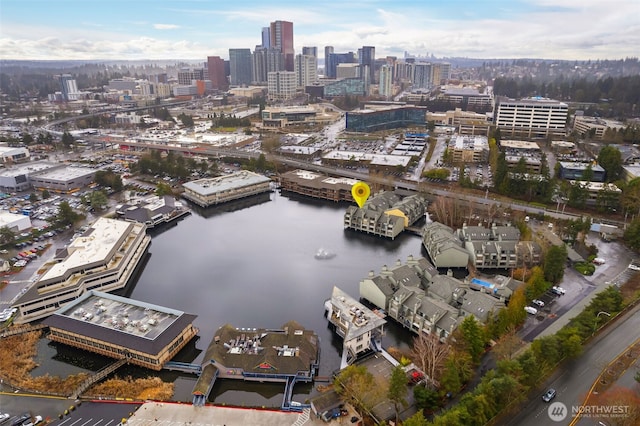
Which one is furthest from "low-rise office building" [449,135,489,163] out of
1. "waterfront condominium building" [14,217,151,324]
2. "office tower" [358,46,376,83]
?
"office tower" [358,46,376,83]

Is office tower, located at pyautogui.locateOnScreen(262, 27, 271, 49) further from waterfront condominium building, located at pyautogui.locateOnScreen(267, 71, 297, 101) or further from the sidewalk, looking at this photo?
the sidewalk

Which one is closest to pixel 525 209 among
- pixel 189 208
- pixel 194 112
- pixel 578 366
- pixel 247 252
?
pixel 578 366

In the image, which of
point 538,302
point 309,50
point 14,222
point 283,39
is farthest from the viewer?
point 309,50

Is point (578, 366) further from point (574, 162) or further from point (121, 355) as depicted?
point (574, 162)

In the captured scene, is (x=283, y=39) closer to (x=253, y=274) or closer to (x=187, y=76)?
(x=187, y=76)

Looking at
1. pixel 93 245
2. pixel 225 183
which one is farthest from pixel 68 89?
pixel 93 245
